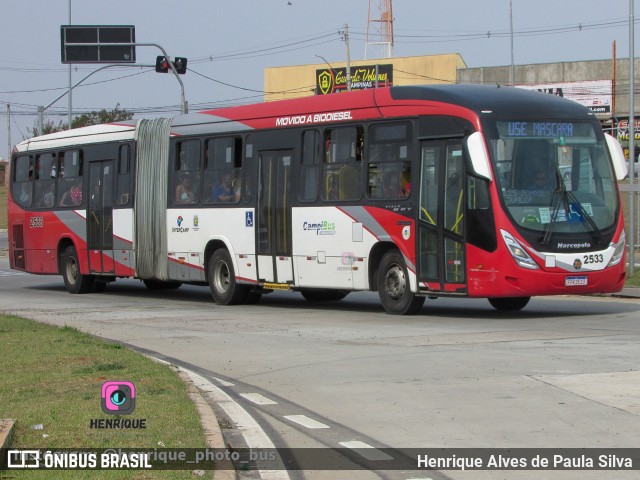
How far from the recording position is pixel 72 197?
89.5 ft

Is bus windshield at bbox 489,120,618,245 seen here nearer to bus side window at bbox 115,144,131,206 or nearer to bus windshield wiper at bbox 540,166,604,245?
bus windshield wiper at bbox 540,166,604,245

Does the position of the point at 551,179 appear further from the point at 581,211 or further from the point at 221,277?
the point at 221,277

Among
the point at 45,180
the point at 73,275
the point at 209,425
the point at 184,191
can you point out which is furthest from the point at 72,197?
the point at 209,425

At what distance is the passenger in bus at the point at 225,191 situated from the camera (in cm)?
2222

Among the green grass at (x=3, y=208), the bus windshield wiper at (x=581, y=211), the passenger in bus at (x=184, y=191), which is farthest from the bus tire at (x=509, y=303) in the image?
the green grass at (x=3, y=208)

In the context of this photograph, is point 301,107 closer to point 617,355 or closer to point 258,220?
point 258,220

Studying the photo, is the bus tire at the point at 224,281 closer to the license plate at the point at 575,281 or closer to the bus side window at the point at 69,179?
the bus side window at the point at 69,179

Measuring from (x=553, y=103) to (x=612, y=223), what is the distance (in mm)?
2037

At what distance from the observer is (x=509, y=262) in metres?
17.2

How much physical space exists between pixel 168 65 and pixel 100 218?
12040mm

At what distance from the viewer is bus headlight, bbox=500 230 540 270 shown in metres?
17.2

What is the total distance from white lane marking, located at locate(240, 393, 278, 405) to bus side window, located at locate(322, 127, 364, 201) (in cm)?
841

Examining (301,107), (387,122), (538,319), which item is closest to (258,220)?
(301,107)

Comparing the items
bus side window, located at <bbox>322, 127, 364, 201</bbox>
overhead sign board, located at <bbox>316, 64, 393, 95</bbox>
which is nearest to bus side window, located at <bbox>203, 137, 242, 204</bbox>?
bus side window, located at <bbox>322, 127, 364, 201</bbox>
